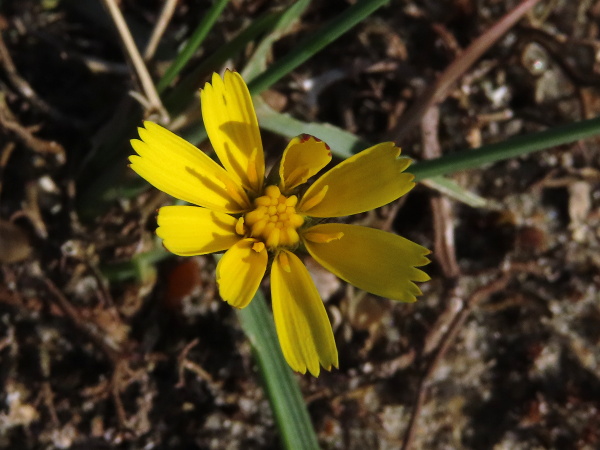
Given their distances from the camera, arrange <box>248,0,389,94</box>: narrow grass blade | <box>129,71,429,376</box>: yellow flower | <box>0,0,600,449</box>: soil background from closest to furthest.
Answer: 1. <box>129,71,429,376</box>: yellow flower
2. <box>248,0,389,94</box>: narrow grass blade
3. <box>0,0,600,449</box>: soil background

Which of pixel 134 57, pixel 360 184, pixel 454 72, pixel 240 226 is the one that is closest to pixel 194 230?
pixel 240 226

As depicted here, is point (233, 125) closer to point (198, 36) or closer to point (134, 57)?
point (198, 36)

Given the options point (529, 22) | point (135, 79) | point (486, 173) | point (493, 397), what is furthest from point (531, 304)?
point (135, 79)

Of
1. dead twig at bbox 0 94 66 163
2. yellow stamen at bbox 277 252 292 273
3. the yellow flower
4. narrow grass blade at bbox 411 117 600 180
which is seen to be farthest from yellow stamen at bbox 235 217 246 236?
dead twig at bbox 0 94 66 163

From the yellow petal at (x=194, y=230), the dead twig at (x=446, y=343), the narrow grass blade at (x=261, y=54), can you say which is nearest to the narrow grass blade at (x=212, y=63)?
the narrow grass blade at (x=261, y=54)

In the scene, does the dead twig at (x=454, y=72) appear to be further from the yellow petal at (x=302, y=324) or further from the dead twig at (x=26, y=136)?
the dead twig at (x=26, y=136)

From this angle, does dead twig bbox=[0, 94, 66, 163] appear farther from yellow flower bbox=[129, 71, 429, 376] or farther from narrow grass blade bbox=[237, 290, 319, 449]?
narrow grass blade bbox=[237, 290, 319, 449]
